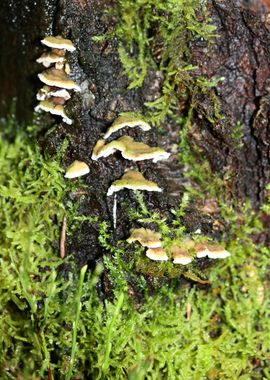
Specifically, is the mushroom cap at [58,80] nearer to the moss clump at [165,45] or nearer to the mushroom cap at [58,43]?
the mushroom cap at [58,43]

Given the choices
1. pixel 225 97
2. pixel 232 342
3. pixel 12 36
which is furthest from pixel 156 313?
pixel 12 36

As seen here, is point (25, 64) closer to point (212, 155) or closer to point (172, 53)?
point (172, 53)

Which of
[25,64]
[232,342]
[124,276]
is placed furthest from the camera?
[25,64]

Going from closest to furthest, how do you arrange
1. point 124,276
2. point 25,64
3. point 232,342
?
point 124,276, point 232,342, point 25,64

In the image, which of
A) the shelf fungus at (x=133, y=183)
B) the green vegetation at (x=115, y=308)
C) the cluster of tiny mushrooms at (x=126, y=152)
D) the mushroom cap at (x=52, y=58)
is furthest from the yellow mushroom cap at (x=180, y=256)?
the mushroom cap at (x=52, y=58)

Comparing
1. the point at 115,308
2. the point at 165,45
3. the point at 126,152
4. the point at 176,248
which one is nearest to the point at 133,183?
the point at 126,152

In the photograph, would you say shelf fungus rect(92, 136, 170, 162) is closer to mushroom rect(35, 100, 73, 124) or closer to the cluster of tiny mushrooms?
the cluster of tiny mushrooms

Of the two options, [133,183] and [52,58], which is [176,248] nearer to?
[133,183]
